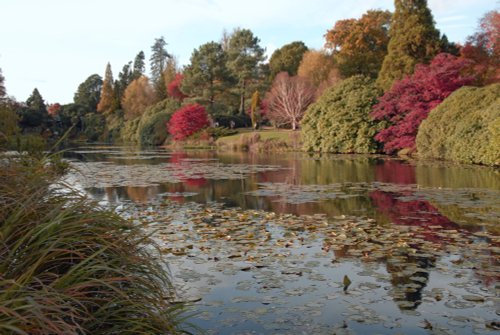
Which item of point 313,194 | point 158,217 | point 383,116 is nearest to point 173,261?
point 158,217

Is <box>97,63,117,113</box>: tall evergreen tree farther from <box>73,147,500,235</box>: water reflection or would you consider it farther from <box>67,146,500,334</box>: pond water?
<box>67,146,500,334</box>: pond water

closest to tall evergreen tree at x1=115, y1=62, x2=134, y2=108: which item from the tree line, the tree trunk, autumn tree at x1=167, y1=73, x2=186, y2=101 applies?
the tree line

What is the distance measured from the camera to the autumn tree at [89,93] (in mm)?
86056

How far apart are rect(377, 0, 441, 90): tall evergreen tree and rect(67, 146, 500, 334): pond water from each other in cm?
1851

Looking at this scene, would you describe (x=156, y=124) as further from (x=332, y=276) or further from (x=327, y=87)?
(x=332, y=276)

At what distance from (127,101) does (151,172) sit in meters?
54.8

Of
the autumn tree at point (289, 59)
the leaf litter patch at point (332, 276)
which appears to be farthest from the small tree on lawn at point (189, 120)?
the leaf litter patch at point (332, 276)

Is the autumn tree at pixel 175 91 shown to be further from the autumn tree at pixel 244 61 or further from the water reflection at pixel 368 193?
the water reflection at pixel 368 193

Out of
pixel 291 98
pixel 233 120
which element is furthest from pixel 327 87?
pixel 233 120

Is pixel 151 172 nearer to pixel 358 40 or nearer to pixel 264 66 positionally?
pixel 358 40

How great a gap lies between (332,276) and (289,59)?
54081mm

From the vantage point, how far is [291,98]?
42.0m

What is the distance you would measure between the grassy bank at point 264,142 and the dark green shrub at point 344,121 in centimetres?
240

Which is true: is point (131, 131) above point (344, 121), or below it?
above
